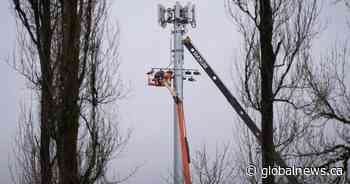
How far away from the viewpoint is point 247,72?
8938 mm

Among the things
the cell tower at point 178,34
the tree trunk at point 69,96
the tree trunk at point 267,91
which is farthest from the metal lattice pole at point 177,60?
the tree trunk at point 267,91

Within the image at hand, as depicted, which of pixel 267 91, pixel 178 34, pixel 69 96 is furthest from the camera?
pixel 178 34

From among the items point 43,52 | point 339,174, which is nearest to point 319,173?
point 339,174

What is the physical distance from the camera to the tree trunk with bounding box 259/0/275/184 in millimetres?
7148

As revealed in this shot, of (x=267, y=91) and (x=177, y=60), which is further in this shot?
(x=177, y=60)

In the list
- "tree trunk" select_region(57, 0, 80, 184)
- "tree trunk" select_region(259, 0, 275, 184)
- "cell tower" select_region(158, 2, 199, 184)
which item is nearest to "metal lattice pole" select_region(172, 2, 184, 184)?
"cell tower" select_region(158, 2, 199, 184)

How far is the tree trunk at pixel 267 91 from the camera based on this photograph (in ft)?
23.5

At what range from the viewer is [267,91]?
287 inches

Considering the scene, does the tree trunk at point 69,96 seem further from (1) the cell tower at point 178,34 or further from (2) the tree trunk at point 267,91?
(1) the cell tower at point 178,34

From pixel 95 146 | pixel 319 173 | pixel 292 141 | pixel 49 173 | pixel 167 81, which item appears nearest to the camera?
pixel 319 173

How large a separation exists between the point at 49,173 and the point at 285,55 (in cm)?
476

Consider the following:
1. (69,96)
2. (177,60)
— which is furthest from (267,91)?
(177,60)

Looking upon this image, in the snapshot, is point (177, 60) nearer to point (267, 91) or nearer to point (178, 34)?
point (178, 34)

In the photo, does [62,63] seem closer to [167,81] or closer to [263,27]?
[263,27]
